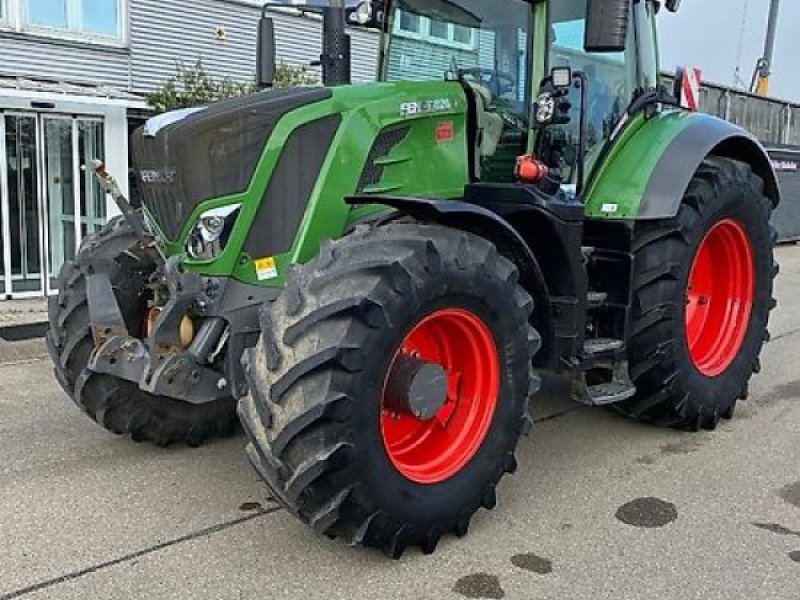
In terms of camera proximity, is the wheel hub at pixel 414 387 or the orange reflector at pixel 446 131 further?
the orange reflector at pixel 446 131

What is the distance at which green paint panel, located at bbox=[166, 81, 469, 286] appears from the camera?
3.67 metres

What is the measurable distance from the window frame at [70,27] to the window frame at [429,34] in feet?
21.2

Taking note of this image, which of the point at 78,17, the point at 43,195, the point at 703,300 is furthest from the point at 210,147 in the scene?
the point at 78,17

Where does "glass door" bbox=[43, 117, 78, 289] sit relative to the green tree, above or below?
below

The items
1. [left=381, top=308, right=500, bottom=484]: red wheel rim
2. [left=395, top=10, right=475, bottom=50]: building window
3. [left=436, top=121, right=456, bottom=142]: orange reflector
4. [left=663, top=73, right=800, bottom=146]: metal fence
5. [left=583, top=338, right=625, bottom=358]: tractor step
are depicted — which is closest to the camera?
[left=381, top=308, right=500, bottom=484]: red wheel rim

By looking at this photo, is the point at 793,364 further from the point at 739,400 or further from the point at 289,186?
the point at 289,186

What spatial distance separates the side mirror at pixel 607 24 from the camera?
4004 millimetres

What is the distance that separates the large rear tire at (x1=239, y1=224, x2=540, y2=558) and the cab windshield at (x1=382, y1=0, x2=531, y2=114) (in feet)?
3.97

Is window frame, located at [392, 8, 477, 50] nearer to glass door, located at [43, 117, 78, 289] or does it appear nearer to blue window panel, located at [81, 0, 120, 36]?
glass door, located at [43, 117, 78, 289]

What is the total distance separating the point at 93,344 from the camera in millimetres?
4223

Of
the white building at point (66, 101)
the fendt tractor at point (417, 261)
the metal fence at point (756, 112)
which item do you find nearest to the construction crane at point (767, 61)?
the metal fence at point (756, 112)

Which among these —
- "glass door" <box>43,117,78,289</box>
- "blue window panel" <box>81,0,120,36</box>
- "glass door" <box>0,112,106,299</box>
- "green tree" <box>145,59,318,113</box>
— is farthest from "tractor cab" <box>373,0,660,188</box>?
"blue window panel" <box>81,0,120,36</box>

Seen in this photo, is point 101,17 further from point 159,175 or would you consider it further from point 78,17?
point 159,175

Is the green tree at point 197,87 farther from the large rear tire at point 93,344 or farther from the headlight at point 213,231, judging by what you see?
the headlight at point 213,231
